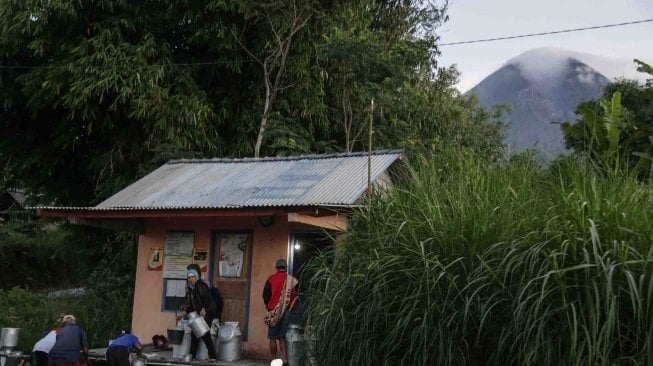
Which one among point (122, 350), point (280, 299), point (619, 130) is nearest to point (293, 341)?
point (280, 299)

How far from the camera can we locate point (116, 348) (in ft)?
36.1

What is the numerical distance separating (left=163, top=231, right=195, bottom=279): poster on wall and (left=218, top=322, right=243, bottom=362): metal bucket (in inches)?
77.2

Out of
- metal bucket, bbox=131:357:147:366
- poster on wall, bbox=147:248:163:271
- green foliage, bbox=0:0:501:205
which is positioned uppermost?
green foliage, bbox=0:0:501:205

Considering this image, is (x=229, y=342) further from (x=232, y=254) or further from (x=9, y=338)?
(x=9, y=338)

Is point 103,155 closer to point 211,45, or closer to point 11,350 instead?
point 211,45

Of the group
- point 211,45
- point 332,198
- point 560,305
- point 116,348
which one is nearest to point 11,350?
point 116,348

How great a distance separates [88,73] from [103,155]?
2.29 meters

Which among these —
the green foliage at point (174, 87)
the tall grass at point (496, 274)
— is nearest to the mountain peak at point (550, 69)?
the green foliage at point (174, 87)

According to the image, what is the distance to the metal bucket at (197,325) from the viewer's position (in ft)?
36.8

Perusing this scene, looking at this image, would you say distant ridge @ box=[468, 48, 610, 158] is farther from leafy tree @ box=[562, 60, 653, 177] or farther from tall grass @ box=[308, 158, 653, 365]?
tall grass @ box=[308, 158, 653, 365]

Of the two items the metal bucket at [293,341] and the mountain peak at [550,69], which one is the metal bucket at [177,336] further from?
the mountain peak at [550,69]

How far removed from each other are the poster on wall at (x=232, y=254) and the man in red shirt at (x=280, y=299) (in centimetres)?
146

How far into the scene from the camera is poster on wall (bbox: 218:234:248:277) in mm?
12633

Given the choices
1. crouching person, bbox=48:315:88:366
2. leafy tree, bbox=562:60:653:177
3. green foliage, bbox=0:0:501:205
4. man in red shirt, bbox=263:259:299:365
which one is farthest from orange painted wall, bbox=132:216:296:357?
leafy tree, bbox=562:60:653:177
